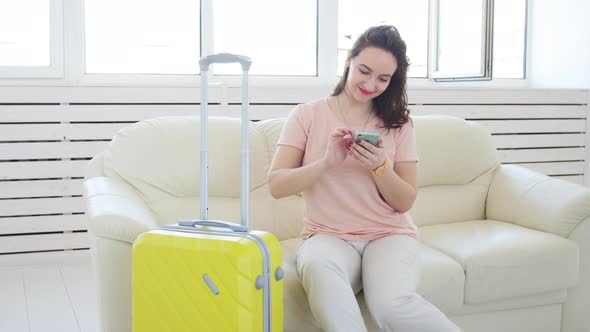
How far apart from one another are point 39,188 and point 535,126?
9.93 feet

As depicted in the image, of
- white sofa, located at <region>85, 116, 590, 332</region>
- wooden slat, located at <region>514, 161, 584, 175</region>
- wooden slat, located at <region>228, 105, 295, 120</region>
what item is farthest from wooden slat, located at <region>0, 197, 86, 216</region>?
wooden slat, located at <region>514, 161, 584, 175</region>

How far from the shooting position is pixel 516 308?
2.25 meters

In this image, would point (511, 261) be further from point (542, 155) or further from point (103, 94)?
point (542, 155)

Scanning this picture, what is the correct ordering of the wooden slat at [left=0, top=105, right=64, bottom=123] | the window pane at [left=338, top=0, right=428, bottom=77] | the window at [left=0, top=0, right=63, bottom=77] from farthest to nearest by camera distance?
the window pane at [left=338, top=0, right=428, bottom=77]
the window at [left=0, top=0, right=63, bottom=77]
the wooden slat at [left=0, top=105, right=64, bottom=123]

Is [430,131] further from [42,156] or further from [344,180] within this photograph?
[42,156]

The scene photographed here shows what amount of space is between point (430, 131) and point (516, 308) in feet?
2.61

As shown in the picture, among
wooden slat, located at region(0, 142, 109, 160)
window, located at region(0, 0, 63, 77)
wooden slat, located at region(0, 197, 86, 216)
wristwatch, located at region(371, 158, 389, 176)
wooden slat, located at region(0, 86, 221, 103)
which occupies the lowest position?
wooden slat, located at region(0, 197, 86, 216)

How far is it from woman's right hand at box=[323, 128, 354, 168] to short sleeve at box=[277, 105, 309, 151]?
0.15 meters

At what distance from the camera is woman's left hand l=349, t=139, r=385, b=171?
1875mm

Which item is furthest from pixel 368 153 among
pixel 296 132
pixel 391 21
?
pixel 391 21

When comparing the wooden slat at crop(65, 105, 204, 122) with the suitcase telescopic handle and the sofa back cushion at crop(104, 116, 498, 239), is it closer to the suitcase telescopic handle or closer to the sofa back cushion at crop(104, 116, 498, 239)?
the sofa back cushion at crop(104, 116, 498, 239)

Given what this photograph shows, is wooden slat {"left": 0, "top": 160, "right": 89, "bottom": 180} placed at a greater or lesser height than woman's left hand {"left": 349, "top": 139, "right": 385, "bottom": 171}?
lesser

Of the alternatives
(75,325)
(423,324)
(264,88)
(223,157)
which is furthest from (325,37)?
(423,324)

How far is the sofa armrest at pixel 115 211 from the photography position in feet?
5.91
